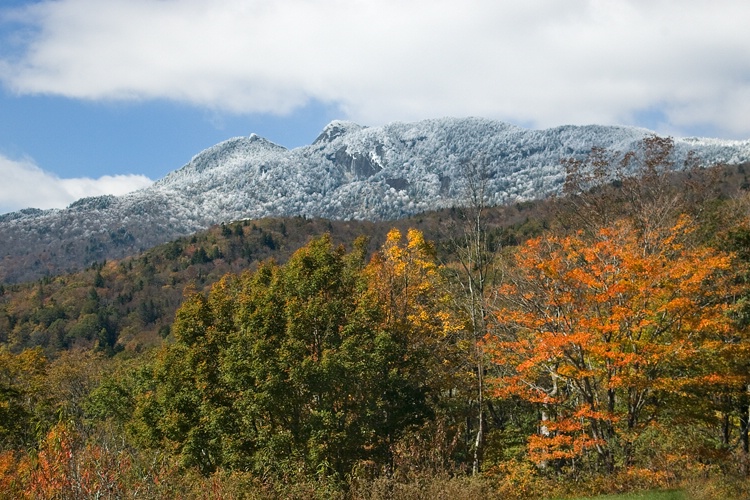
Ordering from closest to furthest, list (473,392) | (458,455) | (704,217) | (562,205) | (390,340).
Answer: (390,340), (458,455), (473,392), (704,217), (562,205)

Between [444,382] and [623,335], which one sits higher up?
[623,335]

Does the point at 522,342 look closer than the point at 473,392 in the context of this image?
Yes

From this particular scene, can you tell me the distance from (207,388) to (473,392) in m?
12.0

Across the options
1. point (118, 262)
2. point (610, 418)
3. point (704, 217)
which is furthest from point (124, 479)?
point (118, 262)

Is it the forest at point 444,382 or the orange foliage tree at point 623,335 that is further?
the orange foliage tree at point 623,335

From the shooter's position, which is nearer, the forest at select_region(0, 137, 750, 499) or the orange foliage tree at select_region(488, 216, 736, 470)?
the forest at select_region(0, 137, 750, 499)

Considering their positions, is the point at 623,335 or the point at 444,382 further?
the point at 444,382

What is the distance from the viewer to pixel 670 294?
61.1 feet

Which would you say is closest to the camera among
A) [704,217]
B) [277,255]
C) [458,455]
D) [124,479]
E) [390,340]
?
[124,479]

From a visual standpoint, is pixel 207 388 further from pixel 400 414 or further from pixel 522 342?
pixel 522 342

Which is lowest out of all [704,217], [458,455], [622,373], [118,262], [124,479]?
[458,455]

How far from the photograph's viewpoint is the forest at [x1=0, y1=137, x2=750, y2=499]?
688 inches

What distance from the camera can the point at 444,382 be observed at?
2684 cm

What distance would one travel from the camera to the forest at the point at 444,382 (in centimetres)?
1747
